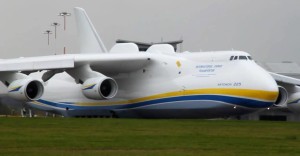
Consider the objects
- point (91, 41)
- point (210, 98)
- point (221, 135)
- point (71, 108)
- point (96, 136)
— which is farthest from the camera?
point (91, 41)

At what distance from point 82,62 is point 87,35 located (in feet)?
30.8

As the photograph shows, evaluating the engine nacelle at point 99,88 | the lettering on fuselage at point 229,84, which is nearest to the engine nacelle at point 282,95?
the lettering on fuselage at point 229,84

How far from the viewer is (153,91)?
37.0 meters

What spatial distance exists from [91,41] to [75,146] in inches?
1209

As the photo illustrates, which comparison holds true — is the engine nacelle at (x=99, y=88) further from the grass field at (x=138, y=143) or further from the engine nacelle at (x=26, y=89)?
the grass field at (x=138, y=143)

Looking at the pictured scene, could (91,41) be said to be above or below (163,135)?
above

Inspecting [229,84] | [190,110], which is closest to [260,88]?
[229,84]

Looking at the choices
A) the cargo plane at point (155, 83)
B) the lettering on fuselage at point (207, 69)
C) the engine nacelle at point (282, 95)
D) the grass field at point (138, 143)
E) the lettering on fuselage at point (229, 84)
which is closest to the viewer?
the grass field at point (138, 143)

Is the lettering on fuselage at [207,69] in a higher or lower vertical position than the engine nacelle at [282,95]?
higher

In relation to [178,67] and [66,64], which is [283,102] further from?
[66,64]

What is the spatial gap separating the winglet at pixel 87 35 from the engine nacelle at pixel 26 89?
10888 millimetres

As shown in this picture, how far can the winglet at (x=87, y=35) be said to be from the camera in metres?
45.7

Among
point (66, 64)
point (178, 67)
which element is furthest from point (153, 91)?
point (66, 64)

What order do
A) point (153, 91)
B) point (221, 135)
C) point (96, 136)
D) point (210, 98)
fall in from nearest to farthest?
point (96, 136) → point (221, 135) → point (210, 98) → point (153, 91)
